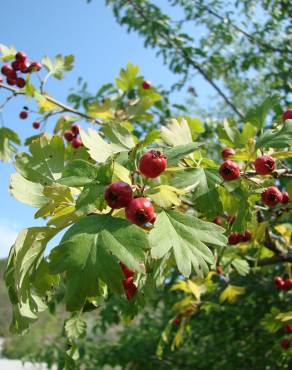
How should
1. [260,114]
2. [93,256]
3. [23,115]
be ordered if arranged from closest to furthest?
[93,256]
[260,114]
[23,115]

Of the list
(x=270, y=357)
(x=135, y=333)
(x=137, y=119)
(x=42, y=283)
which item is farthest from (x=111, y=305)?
(x=42, y=283)

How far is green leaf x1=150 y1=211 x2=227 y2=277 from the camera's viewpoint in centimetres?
114

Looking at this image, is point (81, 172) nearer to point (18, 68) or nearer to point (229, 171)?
point (229, 171)

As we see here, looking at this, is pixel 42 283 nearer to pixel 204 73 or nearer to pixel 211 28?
pixel 204 73

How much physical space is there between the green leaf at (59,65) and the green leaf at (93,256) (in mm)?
2530

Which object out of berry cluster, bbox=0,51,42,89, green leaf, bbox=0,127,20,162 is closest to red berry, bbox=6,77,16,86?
berry cluster, bbox=0,51,42,89

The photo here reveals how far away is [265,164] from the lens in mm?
1551

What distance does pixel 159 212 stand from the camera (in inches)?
52.1

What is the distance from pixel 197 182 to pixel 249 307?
429 cm

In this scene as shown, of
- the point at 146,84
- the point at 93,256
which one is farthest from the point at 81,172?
the point at 146,84

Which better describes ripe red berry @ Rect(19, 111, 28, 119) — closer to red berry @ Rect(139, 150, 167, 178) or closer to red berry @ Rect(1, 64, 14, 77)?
red berry @ Rect(1, 64, 14, 77)

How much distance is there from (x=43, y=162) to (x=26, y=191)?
160 mm

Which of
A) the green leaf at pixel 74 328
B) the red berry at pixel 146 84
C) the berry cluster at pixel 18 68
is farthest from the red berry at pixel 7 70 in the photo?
the green leaf at pixel 74 328

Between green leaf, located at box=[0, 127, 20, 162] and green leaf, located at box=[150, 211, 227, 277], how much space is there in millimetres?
1885
